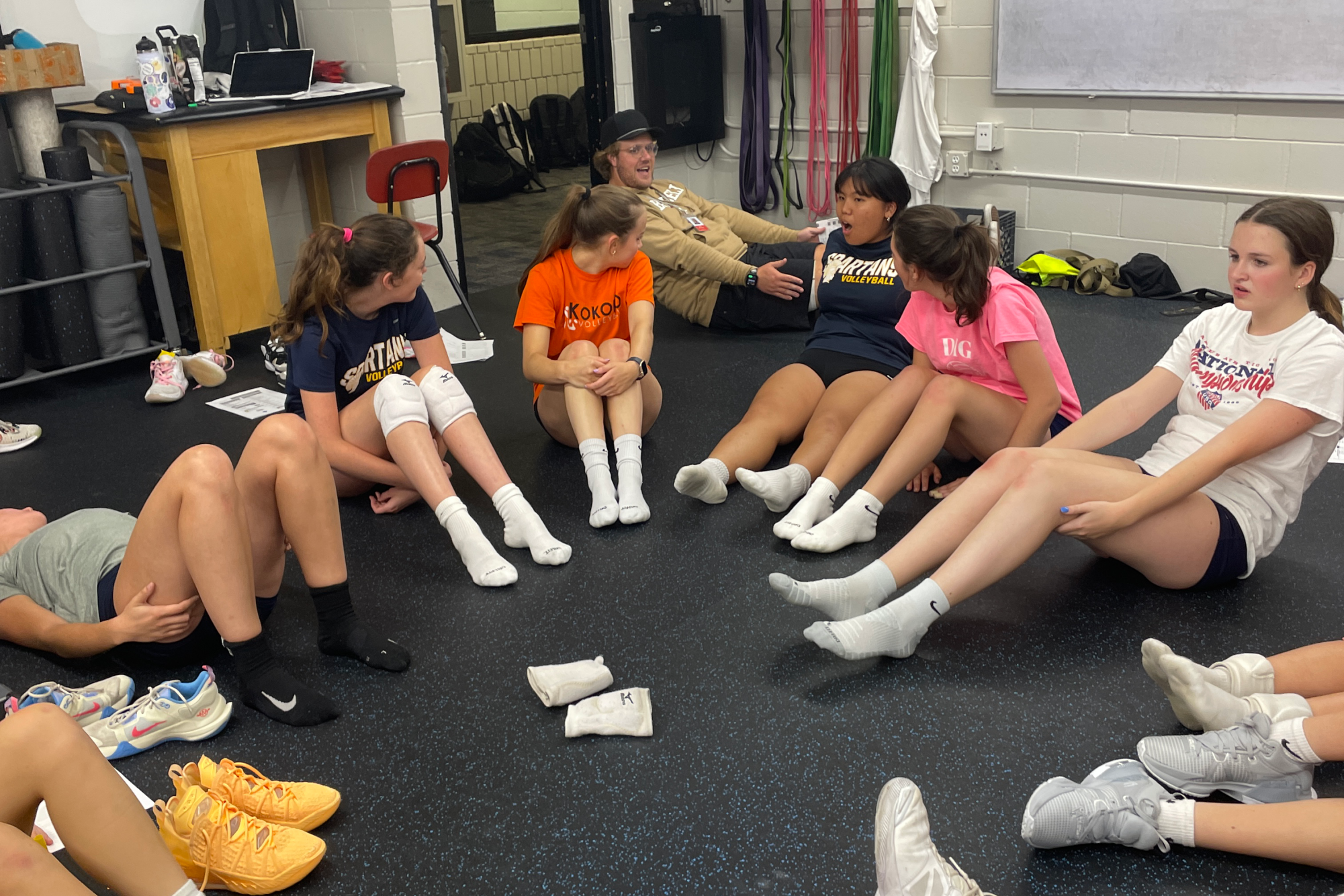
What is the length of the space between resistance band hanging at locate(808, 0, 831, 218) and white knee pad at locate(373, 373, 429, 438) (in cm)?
330

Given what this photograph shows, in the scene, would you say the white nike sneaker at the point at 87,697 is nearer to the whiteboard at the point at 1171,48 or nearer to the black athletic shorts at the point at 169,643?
the black athletic shorts at the point at 169,643

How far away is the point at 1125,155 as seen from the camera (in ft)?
14.9

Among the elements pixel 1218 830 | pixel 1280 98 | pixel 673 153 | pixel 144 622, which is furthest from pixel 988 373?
pixel 673 153

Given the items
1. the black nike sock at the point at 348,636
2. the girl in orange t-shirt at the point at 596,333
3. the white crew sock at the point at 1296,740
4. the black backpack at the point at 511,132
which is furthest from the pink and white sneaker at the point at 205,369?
the black backpack at the point at 511,132

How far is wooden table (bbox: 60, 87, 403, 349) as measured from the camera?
4.02m

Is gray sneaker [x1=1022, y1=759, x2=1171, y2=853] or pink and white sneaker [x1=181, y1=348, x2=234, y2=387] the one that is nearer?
gray sneaker [x1=1022, y1=759, x2=1171, y2=853]

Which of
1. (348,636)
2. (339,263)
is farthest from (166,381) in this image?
(348,636)

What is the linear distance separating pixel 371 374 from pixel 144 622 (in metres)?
0.99

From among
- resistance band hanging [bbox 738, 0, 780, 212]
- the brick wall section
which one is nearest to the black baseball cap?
resistance band hanging [bbox 738, 0, 780, 212]

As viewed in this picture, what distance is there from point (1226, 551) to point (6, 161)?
393cm

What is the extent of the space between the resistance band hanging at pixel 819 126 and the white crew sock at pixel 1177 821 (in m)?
4.19

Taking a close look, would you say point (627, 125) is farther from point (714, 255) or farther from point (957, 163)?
point (957, 163)

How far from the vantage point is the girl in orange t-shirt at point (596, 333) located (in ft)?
9.36

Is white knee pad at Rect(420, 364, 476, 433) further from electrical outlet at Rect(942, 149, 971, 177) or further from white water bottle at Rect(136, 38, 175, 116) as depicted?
electrical outlet at Rect(942, 149, 971, 177)
